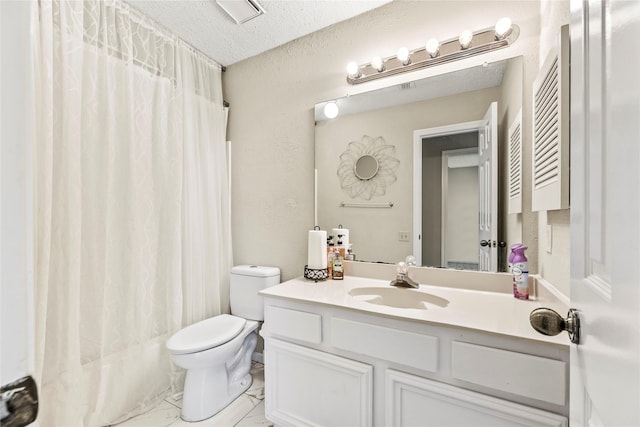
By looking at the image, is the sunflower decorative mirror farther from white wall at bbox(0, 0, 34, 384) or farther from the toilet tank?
white wall at bbox(0, 0, 34, 384)

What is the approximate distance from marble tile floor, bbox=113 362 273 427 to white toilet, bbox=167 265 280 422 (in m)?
0.04

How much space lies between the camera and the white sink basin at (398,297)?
1.38 m

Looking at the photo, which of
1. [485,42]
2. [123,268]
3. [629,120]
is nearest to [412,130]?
[485,42]

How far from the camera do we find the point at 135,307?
64.4 inches

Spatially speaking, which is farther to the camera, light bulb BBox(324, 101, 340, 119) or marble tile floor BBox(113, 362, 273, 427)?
light bulb BBox(324, 101, 340, 119)

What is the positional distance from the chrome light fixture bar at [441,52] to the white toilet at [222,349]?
1.48 m

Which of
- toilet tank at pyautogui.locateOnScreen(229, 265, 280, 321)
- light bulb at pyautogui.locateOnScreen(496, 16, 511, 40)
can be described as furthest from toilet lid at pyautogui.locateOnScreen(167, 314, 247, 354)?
light bulb at pyautogui.locateOnScreen(496, 16, 511, 40)

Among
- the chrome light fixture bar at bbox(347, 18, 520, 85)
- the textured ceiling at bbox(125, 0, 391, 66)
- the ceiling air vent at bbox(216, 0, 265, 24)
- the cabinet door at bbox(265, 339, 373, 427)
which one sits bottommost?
the cabinet door at bbox(265, 339, 373, 427)

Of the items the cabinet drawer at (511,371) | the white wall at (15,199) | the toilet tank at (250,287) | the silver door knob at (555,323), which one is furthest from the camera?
the toilet tank at (250,287)

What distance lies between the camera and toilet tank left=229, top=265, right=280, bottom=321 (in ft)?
6.47

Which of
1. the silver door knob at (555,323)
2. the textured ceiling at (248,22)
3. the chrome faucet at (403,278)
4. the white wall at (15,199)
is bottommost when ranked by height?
the chrome faucet at (403,278)

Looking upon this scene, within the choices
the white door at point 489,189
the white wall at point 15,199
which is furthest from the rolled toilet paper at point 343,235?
the white wall at point 15,199

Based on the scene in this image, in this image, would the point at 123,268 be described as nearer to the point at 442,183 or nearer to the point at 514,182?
the point at 442,183

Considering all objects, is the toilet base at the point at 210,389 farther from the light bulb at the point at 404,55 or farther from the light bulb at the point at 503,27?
the light bulb at the point at 503,27
